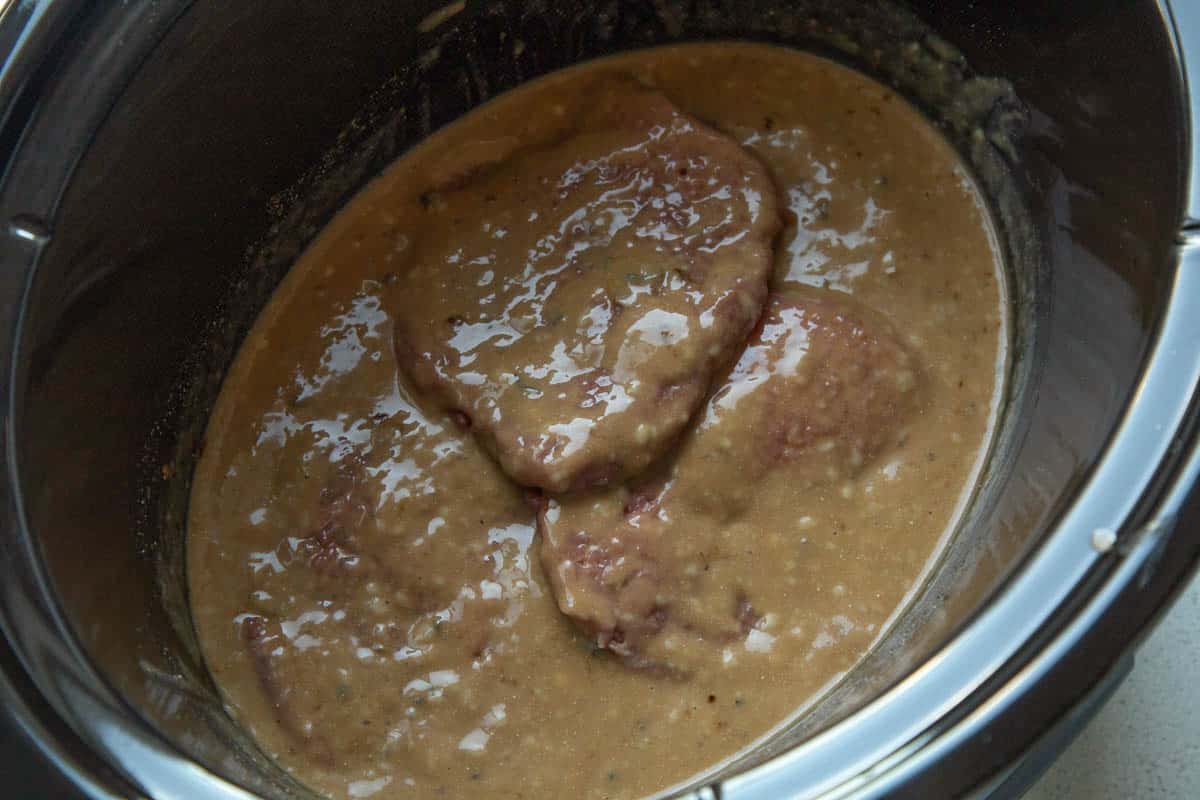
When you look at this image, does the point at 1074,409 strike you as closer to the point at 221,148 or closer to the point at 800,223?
the point at 800,223

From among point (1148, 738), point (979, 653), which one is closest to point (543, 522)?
point (979, 653)

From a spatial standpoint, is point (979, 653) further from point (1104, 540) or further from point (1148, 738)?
point (1148, 738)

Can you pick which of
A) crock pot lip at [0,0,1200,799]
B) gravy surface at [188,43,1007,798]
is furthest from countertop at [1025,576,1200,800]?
crock pot lip at [0,0,1200,799]

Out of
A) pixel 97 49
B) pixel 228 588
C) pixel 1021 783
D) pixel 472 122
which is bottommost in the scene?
pixel 1021 783

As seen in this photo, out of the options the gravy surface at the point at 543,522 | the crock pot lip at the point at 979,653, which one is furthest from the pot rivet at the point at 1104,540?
the gravy surface at the point at 543,522

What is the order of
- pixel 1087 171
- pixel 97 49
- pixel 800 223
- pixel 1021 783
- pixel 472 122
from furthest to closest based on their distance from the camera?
pixel 472 122
pixel 800 223
pixel 1087 171
pixel 97 49
pixel 1021 783

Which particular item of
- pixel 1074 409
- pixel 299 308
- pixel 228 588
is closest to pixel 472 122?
pixel 299 308
